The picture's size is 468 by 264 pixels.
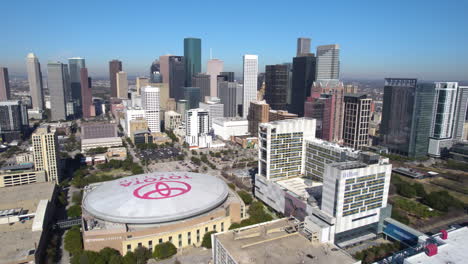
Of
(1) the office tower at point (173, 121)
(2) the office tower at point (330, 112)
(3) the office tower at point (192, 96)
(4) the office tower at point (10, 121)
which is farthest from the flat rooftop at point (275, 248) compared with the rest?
(3) the office tower at point (192, 96)

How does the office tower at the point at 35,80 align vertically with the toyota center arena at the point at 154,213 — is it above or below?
above

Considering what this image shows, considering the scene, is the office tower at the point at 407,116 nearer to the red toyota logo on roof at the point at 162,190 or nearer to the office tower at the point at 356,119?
the office tower at the point at 356,119

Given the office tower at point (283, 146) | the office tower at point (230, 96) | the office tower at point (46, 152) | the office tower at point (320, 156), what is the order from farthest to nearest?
the office tower at point (230, 96) < the office tower at point (46, 152) < the office tower at point (283, 146) < the office tower at point (320, 156)

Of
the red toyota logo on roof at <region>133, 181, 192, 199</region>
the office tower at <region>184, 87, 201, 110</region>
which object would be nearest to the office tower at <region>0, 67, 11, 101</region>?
the office tower at <region>184, 87, 201, 110</region>

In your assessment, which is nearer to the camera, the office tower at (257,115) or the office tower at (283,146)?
the office tower at (283,146)

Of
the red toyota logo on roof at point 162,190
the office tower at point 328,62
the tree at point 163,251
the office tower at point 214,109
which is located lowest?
the tree at point 163,251

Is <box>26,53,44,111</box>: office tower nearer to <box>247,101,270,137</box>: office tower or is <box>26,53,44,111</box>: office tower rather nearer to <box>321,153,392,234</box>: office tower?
<box>247,101,270,137</box>: office tower

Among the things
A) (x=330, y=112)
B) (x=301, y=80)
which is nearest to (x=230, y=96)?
(x=301, y=80)

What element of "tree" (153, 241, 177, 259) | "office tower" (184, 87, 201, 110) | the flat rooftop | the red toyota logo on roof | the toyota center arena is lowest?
"tree" (153, 241, 177, 259)
